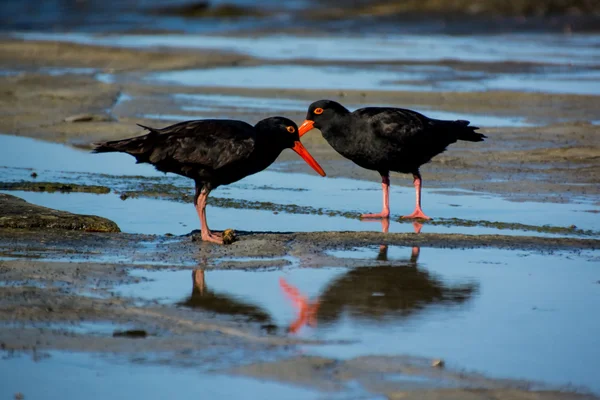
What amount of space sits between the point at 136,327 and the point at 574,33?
25.9 metres

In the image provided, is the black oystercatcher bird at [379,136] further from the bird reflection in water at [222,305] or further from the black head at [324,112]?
the bird reflection in water at [222,305]

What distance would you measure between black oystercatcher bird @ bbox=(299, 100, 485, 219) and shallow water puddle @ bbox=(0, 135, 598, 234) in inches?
14.7

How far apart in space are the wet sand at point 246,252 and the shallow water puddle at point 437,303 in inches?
5.3

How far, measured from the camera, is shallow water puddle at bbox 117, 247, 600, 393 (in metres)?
4.87

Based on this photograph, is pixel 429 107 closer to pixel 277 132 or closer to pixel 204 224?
pixel 277 132

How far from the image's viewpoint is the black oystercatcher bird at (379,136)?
8.69 meters

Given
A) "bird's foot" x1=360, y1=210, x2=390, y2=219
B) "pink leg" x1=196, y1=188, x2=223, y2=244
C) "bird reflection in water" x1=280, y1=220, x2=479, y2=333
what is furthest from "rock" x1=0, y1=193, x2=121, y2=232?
"bird's foot" x1=360, y1=210, x2=390, y2=219

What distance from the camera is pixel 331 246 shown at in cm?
707

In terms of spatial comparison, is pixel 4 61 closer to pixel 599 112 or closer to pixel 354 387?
pixel 599 112

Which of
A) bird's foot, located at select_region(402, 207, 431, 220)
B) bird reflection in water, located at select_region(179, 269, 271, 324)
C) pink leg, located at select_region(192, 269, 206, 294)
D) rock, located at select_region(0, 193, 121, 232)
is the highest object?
bird's foot, located at select_region(402, 207, 431, 220)

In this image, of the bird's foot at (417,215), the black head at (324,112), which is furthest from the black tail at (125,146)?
the bird's foot at (417,215)

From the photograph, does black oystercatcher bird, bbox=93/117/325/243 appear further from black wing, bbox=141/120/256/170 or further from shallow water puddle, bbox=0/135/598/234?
shallow water puddle, bbox=0/135/598/234

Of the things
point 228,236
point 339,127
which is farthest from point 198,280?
point 339,127

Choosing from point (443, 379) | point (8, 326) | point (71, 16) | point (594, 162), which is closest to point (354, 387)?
point (443, 379)
